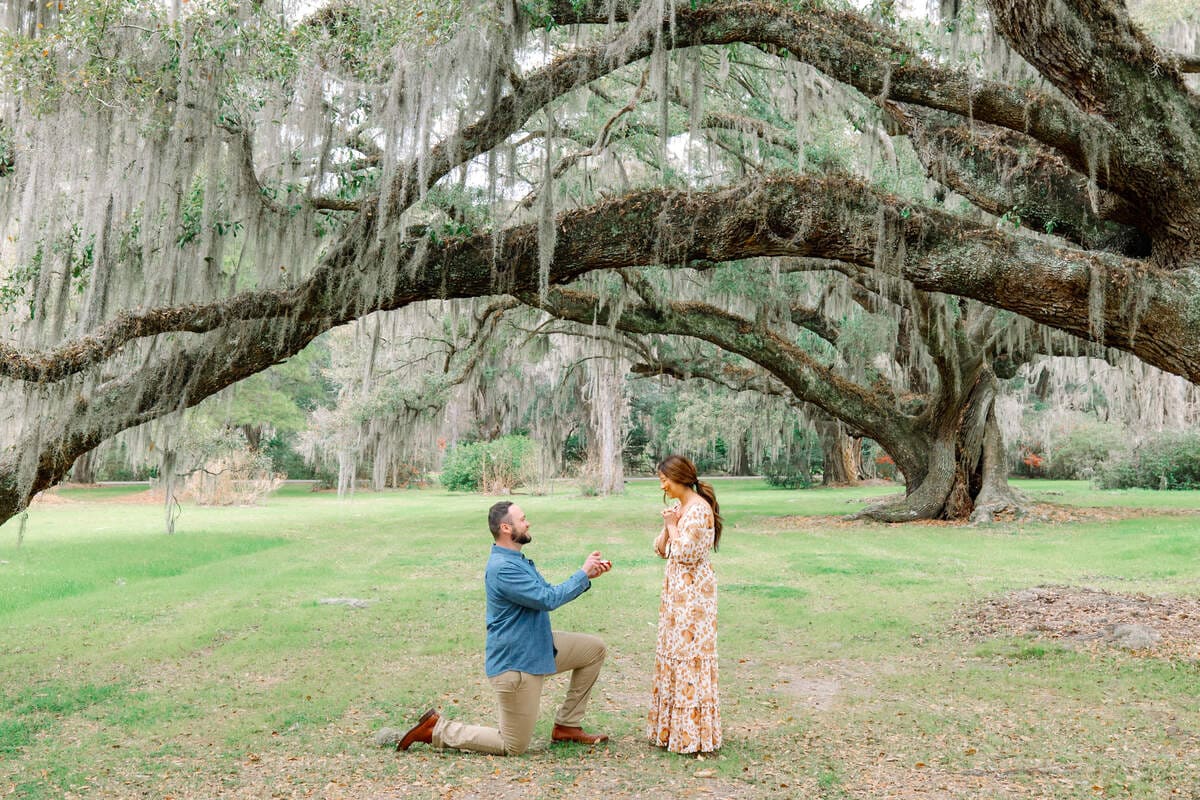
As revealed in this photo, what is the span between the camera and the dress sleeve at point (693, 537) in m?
4.38

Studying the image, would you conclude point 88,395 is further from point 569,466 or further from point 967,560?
point 569,466

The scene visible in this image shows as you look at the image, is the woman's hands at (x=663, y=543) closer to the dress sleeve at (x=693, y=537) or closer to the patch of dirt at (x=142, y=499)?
the dress sleeve at (x=693, y=537)

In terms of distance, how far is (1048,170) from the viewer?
6.44 meters

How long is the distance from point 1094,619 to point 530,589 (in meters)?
5.39

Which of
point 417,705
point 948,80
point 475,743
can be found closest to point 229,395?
point 417,705

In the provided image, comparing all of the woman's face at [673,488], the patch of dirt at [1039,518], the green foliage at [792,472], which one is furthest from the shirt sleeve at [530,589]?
the green foliage at [792,472]

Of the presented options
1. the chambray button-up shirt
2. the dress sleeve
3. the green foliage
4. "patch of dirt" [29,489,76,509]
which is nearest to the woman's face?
the dress sleeve

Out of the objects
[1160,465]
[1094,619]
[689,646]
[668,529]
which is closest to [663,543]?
[668,529]

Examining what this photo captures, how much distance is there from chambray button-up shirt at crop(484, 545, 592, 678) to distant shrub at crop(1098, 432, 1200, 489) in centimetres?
2473

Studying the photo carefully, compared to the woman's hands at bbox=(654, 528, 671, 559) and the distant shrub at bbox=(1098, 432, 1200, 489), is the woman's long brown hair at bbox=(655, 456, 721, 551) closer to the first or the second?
the woman's hands at bbox=(654, 528, 671, 559)

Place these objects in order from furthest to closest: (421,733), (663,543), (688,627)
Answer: (663,543), (421,733), (688,627)

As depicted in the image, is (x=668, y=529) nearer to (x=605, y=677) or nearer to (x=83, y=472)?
(x=605, y=677)

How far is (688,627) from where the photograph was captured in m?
4.37

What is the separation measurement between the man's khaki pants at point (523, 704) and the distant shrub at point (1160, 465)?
24.4 meters
